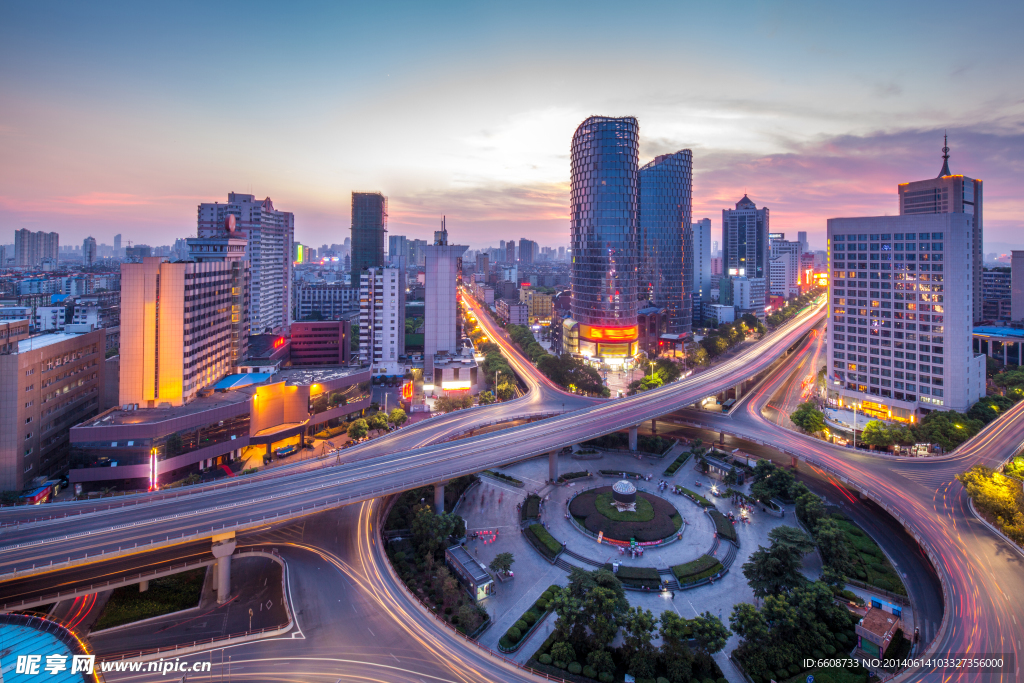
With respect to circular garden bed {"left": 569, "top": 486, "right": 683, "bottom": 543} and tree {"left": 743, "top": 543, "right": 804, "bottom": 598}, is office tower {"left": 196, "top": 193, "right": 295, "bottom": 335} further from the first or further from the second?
tree {"left": 743, "top": 543, "right": 804, "bottom": 598}

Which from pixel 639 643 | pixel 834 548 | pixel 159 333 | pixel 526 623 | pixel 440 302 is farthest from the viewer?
pixel 440 302

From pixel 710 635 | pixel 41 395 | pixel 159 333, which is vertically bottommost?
pixel 710 635

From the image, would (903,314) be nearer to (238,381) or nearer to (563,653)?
(563,653)

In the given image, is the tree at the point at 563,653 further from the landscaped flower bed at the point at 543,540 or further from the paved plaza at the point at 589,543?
the landscaped flower bed at the point at 543,540

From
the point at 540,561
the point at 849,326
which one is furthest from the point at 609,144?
the point at 540,561

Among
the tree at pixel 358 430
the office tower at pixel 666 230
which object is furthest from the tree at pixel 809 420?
the office tower at pixel 666 230

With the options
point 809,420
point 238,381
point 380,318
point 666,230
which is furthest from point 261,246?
point 809,420

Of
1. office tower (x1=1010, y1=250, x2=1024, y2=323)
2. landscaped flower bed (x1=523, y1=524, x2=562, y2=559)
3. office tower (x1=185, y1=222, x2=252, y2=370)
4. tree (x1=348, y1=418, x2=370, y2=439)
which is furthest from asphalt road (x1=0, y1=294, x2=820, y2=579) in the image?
office tower (x1=1010, y1=250, x2=1024, y2=323)
